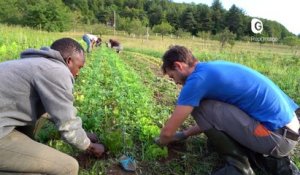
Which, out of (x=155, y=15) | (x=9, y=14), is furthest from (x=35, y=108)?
(x=155, y=15)

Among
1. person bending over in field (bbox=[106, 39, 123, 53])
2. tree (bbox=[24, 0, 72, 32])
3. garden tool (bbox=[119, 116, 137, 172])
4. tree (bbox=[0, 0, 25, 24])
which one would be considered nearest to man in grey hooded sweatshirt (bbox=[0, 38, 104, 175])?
garden tool (bbox=[119, 116, 137, 172])

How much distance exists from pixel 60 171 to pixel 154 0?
11679 centimetres

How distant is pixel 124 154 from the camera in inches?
147

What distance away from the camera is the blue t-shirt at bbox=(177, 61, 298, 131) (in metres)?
3.19

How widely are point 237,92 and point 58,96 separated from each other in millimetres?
1494

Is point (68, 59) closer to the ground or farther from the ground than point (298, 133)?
farther from the ground

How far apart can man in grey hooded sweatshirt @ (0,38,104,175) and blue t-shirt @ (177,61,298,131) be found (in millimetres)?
996

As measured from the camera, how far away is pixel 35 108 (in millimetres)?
2828

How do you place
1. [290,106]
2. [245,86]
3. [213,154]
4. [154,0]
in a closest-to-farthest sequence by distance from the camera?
1. [245,86]
2. [290,106]
3. [213,154]
4. [154,0]

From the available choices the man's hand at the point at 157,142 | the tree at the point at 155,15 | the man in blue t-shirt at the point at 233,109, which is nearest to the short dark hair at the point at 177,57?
the man in blue t-shirt at the point at 233,109

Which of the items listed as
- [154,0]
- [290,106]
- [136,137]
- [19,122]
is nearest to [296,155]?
[290,106]

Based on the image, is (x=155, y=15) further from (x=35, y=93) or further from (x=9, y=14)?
(x=35, y=93)

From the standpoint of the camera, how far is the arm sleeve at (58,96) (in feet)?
8.75

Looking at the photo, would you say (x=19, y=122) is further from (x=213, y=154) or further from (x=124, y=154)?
(x=213, y=154)
